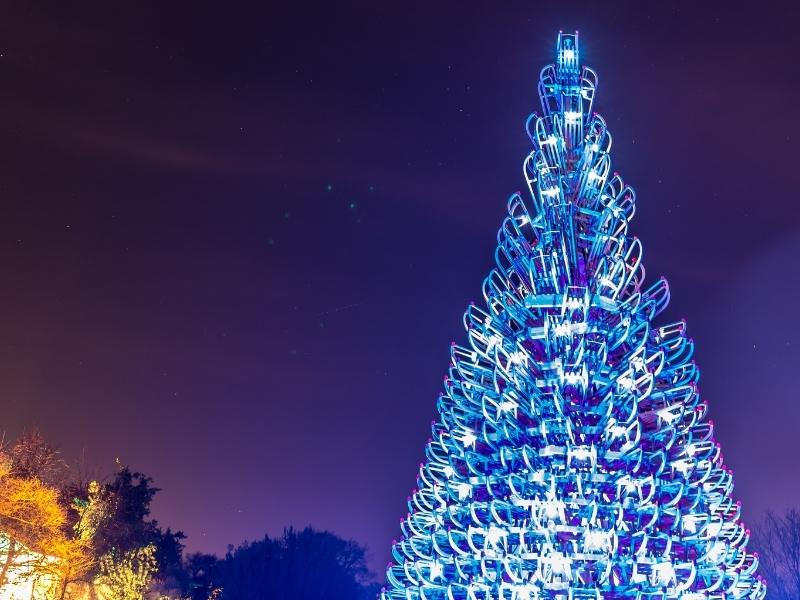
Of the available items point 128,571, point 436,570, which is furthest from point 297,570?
point 436,570

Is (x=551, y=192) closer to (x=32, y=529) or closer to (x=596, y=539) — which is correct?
(x=596, y=539)

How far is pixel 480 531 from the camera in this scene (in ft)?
86.9

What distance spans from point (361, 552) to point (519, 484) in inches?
2472

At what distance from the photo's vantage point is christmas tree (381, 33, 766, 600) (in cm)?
2527

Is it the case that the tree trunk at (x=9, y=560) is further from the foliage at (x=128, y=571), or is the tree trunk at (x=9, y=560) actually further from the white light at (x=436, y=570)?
the white light at (x=436, y=570)

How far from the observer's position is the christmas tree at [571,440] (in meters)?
25.3

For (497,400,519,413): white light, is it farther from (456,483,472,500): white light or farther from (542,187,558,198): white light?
(542,187,558,198): white light

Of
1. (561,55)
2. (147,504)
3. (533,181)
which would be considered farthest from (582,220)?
(147,504)

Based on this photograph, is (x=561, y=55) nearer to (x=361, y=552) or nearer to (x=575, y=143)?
(x=575, y=143)

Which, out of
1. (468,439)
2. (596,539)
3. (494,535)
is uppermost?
(468,439)

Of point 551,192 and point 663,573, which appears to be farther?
point 551,192

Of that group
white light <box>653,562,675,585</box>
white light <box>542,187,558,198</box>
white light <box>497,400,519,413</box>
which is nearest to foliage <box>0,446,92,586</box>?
white light <box>497,400,519,413</box>

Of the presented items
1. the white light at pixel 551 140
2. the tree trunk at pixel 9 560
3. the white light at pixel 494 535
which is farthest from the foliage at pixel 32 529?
the white light at pixel 551 140

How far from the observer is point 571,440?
25.9 meters
